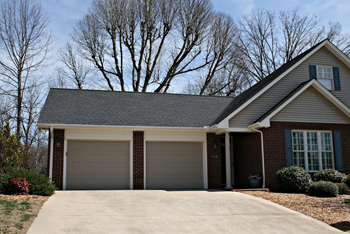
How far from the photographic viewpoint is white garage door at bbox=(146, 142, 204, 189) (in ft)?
55.2

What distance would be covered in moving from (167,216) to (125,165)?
6.80 metres

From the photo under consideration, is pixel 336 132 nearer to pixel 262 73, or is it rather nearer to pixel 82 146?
pixel 82 146

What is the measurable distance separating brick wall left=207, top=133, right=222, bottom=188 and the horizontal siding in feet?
9.83

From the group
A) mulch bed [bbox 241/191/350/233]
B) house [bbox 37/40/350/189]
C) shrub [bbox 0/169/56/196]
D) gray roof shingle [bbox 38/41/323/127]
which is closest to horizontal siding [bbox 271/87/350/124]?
house [bbox 37/40/350/189]

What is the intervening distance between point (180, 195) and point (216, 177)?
417 cm

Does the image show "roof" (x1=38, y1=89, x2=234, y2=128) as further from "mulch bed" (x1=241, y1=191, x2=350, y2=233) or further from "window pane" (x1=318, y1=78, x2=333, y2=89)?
"mulch bed" (x1=241, y1=191, x2=350, y2=233)

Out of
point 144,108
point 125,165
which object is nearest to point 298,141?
Result: point 144,108

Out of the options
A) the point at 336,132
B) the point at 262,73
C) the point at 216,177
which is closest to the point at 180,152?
the point at 216,177

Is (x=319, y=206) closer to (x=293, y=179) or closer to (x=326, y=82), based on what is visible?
(x=293, y=179)

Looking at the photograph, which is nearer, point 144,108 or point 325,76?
point 325,76

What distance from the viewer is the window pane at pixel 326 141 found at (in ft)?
54.6

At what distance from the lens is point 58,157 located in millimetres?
15648

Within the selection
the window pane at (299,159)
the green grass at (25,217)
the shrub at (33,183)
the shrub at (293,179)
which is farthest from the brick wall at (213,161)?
the green grass at (25,217)

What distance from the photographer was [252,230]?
360 inches
